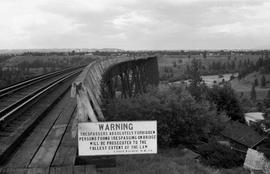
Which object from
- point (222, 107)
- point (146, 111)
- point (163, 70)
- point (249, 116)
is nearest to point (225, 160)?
point (146, 111)

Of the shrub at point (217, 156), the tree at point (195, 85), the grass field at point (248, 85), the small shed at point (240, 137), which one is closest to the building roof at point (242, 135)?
the small shed at point (240, 137)

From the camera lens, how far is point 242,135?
3031 cm

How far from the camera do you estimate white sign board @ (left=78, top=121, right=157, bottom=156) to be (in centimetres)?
416

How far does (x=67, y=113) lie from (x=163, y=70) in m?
155

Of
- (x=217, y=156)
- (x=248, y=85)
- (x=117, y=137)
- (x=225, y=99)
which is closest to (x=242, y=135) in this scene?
(x=225, y=99)

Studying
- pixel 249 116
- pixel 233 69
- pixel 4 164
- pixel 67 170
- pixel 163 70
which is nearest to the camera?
pixel 67 170

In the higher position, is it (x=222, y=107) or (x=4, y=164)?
(x=4, y=164)

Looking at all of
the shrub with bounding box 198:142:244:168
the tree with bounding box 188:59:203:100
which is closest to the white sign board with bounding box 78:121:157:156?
the shrub with bounding box 198:142:244:168

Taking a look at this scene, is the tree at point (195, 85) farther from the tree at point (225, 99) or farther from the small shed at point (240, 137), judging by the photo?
the small shed at point (240, 137)

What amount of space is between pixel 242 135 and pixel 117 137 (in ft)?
94.1

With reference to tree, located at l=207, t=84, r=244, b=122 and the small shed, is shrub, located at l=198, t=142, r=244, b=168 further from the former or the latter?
tree, located at l=207, t=84, r=244, b=122

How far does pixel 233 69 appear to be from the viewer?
17450 centimetres

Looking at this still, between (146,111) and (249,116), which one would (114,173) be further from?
(249,116)

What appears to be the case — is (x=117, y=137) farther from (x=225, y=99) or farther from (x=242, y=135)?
(x=225, y=99)
